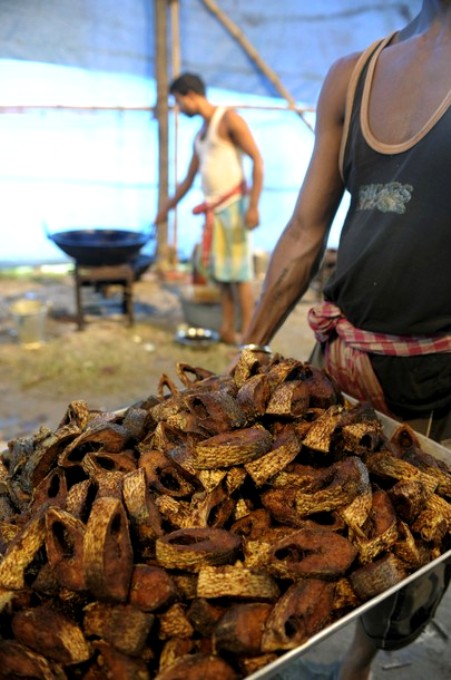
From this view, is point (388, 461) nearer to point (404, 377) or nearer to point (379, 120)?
point (404, 377)

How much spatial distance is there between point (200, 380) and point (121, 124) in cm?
660

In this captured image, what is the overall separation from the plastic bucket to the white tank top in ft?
6.71

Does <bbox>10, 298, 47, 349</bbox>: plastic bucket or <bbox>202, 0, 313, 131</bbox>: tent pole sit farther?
<bbox>202, 0, 313, 131</bbox>: tent pole

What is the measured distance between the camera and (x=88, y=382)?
492 cm

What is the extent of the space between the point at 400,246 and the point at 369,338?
325mm

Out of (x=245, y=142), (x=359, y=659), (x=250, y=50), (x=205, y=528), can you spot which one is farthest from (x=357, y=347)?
(x=250, y=50)

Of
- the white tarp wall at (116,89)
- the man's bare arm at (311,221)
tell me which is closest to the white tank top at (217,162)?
the white tarp wall at (116,89)

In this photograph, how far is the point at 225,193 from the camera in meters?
5.42

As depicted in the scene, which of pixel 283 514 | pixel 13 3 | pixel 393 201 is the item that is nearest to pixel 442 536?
pixel 283 514

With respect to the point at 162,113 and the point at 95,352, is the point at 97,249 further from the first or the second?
the point at 162,113

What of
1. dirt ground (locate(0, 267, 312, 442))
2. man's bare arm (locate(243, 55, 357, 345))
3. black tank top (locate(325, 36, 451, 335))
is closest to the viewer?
black tank top (locate(325, 36, 451, 335))

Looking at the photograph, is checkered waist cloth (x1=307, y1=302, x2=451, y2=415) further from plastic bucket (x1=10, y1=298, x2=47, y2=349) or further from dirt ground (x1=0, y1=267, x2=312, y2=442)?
plastic bucket (x1=10, y1=298, x2=47, y2=349)

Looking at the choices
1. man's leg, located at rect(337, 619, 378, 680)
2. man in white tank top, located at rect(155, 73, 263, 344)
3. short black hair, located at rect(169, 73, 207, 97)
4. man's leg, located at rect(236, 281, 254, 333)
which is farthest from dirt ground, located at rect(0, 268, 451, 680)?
short black hair, located at rect(169, 73, 207, 97)

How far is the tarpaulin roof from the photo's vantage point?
21.7ft
